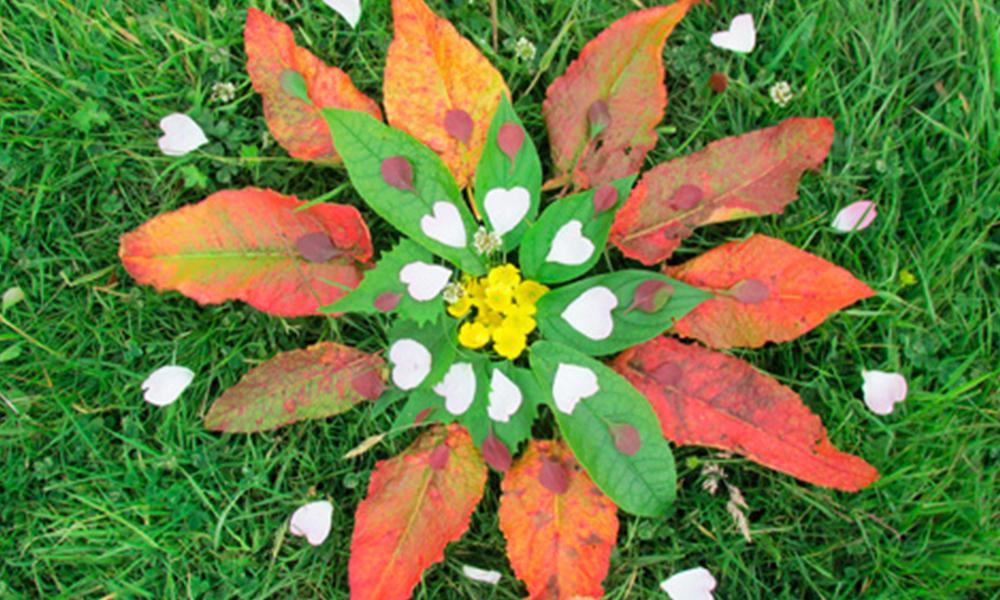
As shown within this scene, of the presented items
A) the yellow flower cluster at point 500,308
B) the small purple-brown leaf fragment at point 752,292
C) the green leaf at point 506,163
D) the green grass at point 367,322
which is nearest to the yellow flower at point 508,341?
the yellow flower cluster at point 500,308

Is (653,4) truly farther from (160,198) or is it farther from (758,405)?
(160,198)

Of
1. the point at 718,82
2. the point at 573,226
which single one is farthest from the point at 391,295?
the point at 718,82

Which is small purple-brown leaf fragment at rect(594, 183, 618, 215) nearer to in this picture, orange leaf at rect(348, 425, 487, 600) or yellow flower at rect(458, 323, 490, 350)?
yellow flower at rect(458, 323, 490, 350)

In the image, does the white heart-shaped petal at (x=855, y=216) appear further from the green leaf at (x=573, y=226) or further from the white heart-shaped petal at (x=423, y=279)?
the white heart-shaped petal at (x=423, y=279)

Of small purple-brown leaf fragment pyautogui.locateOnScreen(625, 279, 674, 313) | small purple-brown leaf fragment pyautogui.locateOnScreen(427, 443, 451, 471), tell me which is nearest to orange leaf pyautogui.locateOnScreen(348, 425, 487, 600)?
small purple-brown leaf fragment pyautogui.locateOnScreen(427, 443, 451, 471)

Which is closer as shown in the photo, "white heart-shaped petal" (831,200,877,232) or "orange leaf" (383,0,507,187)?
"orange leaf" (383,0,507,187)

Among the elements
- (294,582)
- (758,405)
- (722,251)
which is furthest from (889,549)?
(294,582)

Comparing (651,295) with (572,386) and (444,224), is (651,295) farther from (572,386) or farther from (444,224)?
(444,224)
